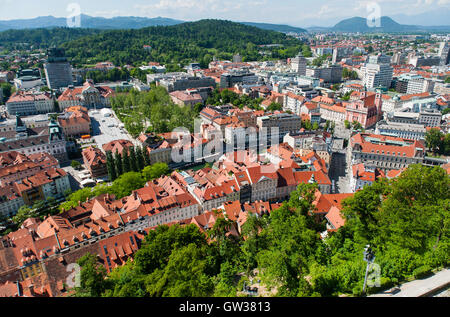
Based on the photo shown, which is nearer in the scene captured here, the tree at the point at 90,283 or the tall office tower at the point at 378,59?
the tree at the point at 90,283

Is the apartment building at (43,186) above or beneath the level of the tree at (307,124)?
beneath

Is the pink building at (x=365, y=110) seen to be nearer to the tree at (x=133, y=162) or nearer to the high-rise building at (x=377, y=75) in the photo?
the high-rise building at (x=377, y=75)

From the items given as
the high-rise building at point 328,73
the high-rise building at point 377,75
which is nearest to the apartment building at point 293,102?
the high-rise building at point 377,75

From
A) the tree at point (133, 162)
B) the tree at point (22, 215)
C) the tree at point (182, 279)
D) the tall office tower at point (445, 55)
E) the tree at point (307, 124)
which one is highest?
the tall office tower at point (445, 55)

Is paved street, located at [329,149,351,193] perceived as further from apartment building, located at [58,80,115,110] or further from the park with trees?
apartment building, located at [58,80,115,110]

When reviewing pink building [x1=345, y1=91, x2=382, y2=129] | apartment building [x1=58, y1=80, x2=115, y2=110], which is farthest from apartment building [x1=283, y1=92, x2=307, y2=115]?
apartment building [x1=58, y1=80, x2=115, y2=110]

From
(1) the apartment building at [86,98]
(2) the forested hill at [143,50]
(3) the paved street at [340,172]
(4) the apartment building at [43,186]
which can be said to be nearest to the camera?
(4) the apartment building at [43,186]
